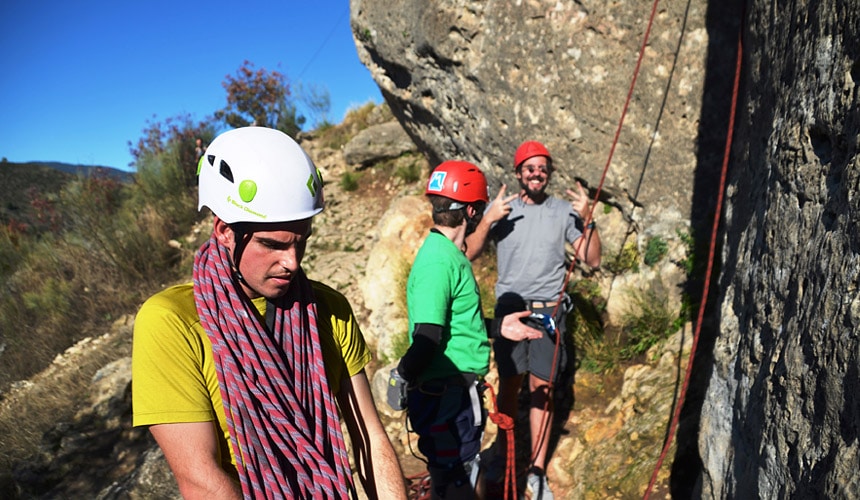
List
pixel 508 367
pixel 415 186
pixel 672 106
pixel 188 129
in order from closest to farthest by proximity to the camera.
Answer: pixel 508 367 < pixel 672 106 < pixel 415 186 < pixel 188 129

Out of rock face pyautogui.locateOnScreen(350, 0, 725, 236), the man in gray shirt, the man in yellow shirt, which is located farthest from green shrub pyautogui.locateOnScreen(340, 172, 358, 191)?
the man in yellow shirt

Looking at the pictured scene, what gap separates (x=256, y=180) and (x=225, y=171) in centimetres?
11

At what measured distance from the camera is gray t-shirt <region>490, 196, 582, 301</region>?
3504 mm

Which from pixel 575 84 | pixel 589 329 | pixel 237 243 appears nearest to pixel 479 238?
pixel 589 329

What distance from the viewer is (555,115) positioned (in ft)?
14.2

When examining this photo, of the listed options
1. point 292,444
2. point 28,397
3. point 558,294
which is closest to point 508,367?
point 558,294

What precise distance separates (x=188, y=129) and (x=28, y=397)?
6403 mm

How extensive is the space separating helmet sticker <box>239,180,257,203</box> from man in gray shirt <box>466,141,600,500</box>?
81.9 inches

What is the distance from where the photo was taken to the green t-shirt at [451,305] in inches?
98.7

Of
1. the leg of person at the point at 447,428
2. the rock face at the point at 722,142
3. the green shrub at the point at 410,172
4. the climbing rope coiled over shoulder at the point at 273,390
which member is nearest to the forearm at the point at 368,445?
the climbing rope coiled over shoulder at the point at 273,390

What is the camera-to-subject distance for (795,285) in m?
1.71

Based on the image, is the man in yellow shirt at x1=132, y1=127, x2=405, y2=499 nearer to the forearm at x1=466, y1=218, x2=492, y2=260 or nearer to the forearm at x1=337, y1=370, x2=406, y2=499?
the forearm at x1=337, y1=370, x2=406, y2=499

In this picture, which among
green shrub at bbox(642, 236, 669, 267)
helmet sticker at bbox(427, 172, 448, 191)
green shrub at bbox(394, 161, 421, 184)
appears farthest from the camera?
green shrub at bbox(394, 161, 421, 184)

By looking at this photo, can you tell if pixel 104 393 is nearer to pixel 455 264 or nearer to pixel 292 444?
pixel 455 264
